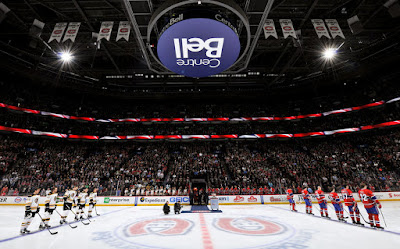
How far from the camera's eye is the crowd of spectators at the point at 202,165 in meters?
19.4

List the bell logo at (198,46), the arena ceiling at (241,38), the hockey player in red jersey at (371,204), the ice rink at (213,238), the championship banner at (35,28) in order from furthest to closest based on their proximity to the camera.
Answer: the championship banner at (35,28)
the arena ceiling at (241,38)
the hockey player in red jersey at (371,204)
the bell logo at (198,46)
the ice rink at (213,238)

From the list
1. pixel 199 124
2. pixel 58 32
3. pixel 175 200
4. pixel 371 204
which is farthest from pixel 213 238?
pixel 199 124

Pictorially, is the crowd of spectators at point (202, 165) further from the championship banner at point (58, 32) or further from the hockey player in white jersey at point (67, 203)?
the championship banner at point (58, 32)

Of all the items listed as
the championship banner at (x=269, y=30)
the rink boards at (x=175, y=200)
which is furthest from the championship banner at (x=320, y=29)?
the rink boards at (x=175, y=200)

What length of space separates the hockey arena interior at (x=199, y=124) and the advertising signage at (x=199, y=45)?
47 mm

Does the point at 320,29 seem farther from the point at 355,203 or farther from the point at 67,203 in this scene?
the point at 67,203

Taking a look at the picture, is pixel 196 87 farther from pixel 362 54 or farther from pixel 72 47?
pixel 362 54

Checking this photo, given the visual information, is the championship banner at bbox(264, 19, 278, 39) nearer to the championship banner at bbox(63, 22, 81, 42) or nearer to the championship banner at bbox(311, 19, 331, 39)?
the championship banner at bbox(311, 19, 331, 39)

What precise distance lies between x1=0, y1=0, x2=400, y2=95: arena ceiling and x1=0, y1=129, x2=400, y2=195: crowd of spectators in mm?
9781

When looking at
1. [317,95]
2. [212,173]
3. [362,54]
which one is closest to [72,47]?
[212,173]

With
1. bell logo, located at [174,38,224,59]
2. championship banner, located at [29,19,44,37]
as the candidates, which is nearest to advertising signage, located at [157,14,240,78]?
bell logo, located at [174,38,224,59]

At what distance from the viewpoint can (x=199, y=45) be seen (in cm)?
650

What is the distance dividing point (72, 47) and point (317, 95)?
3611 cm

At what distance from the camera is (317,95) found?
33188 millimetres
